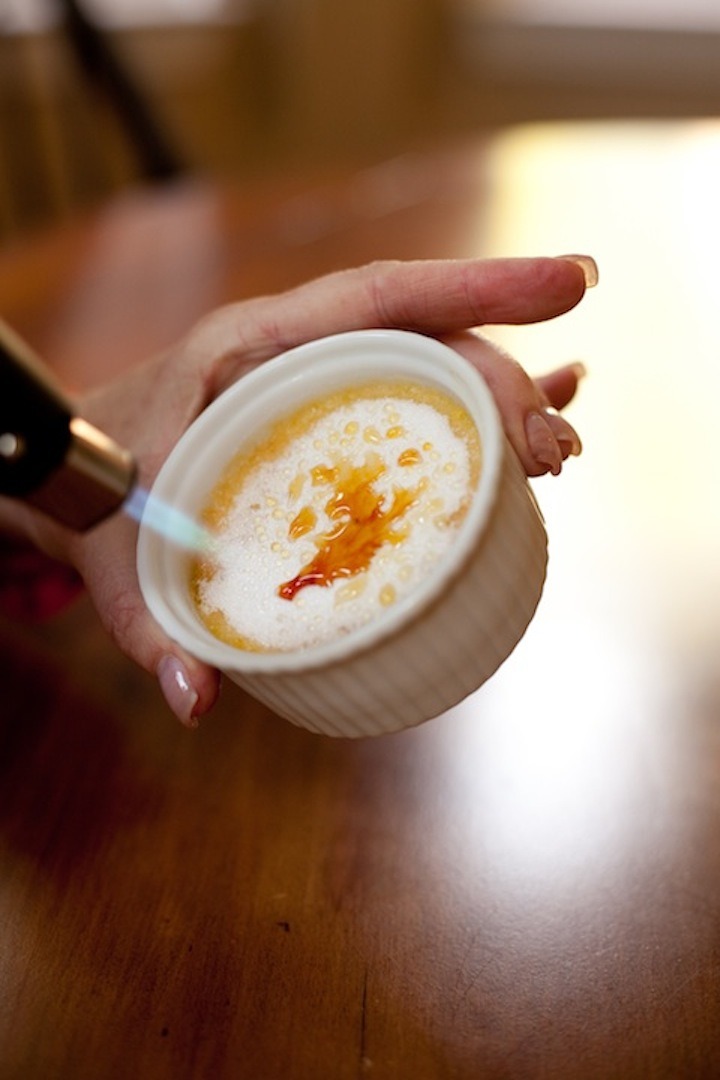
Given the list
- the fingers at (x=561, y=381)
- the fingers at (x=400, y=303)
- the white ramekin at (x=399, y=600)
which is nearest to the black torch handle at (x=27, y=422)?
the white ramekin at (x=399, y=600)

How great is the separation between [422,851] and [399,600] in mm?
175

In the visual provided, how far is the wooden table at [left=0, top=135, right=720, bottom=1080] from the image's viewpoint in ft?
1.85

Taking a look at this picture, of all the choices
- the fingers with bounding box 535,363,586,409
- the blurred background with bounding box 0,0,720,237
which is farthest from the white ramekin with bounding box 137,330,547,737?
the blurred background with bounding box 0,0,720,237

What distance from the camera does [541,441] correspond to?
64 centimetres

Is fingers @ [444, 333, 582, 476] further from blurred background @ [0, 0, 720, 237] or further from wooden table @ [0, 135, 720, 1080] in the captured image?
blurred background @ [0, 0, 720, 237]

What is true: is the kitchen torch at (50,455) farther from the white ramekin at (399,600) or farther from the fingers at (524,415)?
the fingers at (524,415)

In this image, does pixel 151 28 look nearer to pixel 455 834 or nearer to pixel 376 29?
pixel 376 29

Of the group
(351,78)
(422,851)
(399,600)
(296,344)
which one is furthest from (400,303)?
(351,78)

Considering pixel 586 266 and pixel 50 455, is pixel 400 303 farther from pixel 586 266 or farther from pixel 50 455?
pixel 50 455

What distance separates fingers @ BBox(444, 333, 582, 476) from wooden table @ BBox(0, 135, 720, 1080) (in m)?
0.17

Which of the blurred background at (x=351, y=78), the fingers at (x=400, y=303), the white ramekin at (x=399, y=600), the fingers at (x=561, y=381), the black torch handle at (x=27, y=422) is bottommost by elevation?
the blurred background at (x=351, y=78)

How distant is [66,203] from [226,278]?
1.22m

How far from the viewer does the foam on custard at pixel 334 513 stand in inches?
23.5

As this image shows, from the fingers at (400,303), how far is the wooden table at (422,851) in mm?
226
